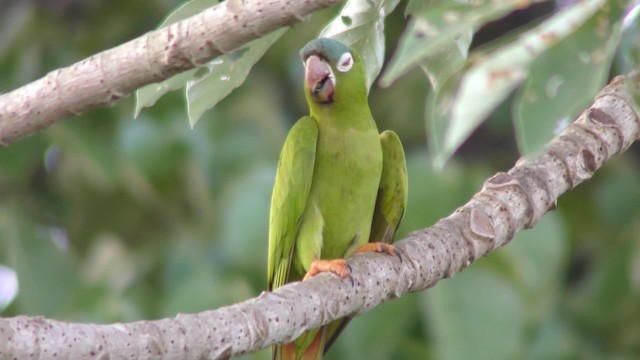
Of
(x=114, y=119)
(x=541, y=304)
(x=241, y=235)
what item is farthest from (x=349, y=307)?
(x=114, y=119)

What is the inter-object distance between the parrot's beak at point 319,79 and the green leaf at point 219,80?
0.52m

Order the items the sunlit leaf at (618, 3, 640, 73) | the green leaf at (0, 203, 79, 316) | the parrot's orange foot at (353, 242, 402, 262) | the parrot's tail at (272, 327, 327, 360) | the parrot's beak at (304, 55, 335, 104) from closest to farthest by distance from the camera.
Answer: the sunlit leaf at (618, 3, 640, 73), the parrot's orange foot at (353, 242, 402, 262), the parrot's beak at (304, 55, 335, 104), the parrot's tail at (272, 327, 327, 360), the green leaf at (0, 203, 79, 316)

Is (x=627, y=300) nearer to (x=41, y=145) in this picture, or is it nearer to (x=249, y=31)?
(x=41, y=145)

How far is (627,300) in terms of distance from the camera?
12.8 ft

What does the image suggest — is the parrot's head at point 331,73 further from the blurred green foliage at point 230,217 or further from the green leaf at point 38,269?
the green leaf at point 38,269

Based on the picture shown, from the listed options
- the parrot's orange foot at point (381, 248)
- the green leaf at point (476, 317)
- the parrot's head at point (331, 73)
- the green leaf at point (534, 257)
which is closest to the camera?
the parrot's orange foot at point (381, 248)

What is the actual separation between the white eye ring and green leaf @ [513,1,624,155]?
3.24 feet

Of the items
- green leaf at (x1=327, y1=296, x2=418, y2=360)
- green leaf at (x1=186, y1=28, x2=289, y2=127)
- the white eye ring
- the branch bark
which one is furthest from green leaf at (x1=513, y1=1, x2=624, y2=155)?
green leaf at (x1=327, y1=296, x2=418, y2=360)

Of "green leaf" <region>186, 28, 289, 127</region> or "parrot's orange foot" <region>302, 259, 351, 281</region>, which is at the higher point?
"green leaf" <region>186, 28, 289, 127</region>

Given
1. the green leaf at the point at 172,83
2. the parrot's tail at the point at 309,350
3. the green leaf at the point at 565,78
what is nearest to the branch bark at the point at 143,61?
the green leaf at the point at 172,83

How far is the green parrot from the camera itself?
2379mm

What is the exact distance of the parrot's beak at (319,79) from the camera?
2.31 meters

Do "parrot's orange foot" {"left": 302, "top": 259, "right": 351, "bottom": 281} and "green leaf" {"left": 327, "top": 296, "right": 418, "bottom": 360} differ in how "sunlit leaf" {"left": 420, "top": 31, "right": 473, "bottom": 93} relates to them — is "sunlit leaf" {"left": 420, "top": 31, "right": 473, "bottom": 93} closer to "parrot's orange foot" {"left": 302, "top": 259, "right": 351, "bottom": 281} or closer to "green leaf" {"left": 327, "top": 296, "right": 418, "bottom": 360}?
"parrot's orange foot" {"left": 302, "top": 259, "right": 351, "bottom": 281}

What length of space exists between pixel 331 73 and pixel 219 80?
602 mm
